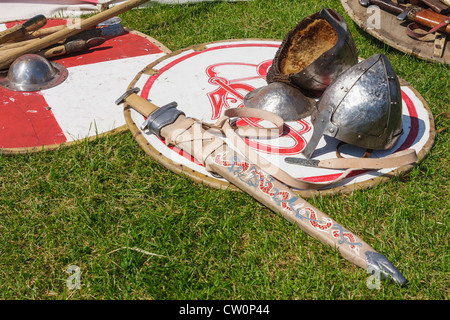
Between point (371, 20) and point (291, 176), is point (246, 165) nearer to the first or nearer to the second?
point (291, 176)

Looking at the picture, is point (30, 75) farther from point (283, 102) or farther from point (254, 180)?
point (254, 180)

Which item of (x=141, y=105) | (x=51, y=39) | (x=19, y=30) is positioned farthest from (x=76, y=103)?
(x=19, y=30)

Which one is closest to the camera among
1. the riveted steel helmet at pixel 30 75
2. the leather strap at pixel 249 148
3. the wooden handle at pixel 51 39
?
the leather strap at pixel 249 148

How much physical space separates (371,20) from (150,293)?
3.63 meters

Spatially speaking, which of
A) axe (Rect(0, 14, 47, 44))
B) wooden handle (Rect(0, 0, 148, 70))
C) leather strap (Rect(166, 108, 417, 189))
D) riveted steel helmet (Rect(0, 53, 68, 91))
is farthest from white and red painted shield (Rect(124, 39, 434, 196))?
axe (Rect(0, 14, 47, 44))

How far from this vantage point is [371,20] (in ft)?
14.8

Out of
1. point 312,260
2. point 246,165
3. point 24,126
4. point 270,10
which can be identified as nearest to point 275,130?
point 246,165

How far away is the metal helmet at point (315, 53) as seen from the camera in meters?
3.22

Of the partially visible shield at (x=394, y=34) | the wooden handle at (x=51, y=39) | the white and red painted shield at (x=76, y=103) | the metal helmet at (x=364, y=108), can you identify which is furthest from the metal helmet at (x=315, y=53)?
the wooden handle at (x=51, y=39)

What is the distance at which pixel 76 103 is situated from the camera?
354cm

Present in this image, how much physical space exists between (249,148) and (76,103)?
5.07 feet

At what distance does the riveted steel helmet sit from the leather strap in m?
1.43

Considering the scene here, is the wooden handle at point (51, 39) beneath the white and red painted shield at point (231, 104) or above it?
above

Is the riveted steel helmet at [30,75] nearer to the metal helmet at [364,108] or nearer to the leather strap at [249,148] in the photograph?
the leather strap at [249,148]
